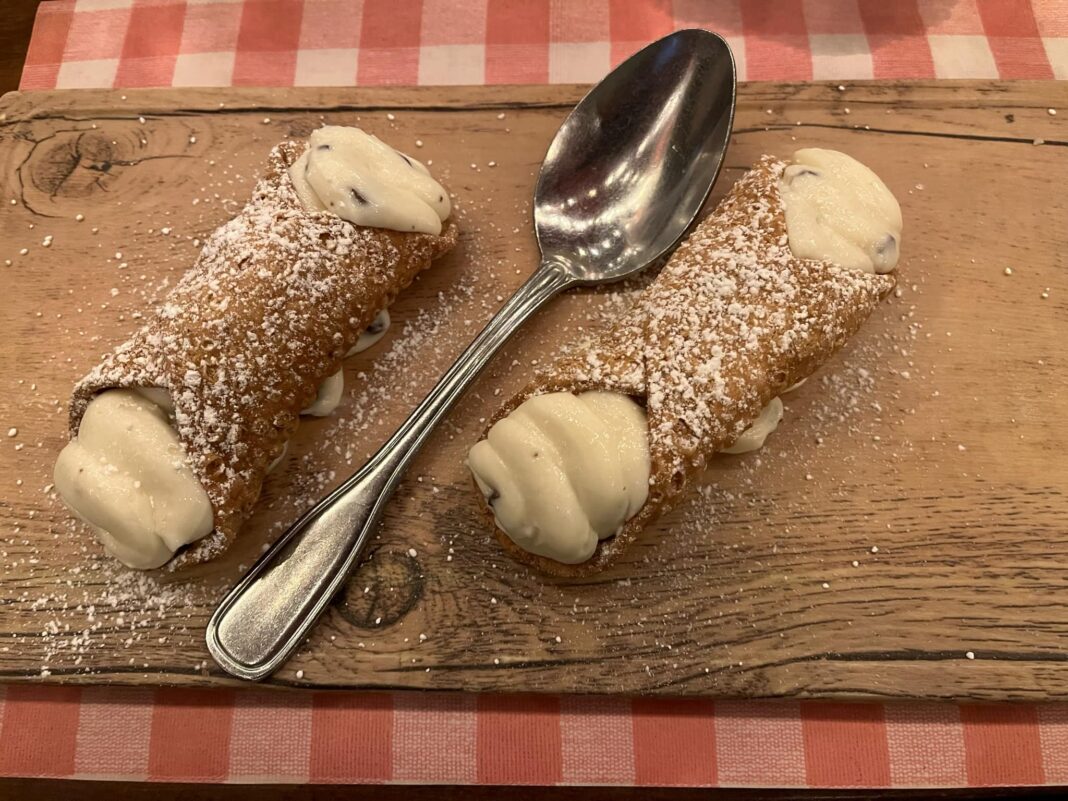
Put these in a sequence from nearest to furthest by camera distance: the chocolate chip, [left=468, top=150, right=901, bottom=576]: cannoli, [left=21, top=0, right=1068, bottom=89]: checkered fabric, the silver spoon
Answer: [left=468, top=150, right=901, bottom=576]: cannoli
the chocolate chip
the silver spoon
[left=21, top=0, right=1068, bottom=89]: checkered fabric

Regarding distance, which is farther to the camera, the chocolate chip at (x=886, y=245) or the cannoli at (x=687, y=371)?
the chocolate chip at (x=886, y=245)

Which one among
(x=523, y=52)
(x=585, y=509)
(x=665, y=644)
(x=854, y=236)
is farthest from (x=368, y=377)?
(x=523, y=52)

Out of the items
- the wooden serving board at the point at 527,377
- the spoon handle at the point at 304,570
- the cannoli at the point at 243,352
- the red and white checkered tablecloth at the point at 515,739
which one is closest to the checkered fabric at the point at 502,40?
the wooden serving board at the point at 527,377

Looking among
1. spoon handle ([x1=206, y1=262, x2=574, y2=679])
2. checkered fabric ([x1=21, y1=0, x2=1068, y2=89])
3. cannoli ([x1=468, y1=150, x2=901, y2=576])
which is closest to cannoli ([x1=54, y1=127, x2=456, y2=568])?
spoon handle ([x1=206, y1=262, x2=574, y2=679])

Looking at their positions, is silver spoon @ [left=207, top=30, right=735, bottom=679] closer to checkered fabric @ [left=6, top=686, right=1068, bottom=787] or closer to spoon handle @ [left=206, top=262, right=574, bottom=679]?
spoon handle @ [left=206, top=262, right=574, bottom=679]

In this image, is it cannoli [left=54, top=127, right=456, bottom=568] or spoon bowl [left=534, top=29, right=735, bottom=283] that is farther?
spoon bowl [left=534, top=29, right=735, bottom=283]

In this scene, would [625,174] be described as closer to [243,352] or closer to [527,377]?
[527,377]

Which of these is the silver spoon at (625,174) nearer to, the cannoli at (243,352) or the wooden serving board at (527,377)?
the wooden serving board at (527,377)

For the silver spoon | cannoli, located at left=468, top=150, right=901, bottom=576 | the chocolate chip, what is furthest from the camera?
the silver spoon
